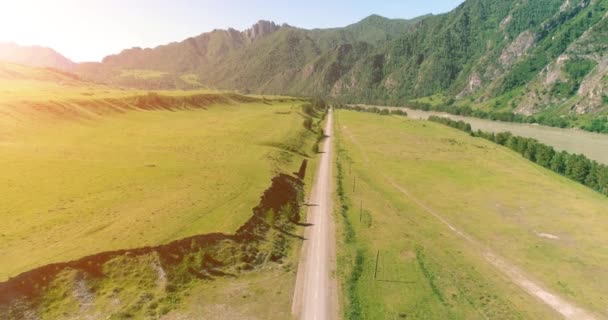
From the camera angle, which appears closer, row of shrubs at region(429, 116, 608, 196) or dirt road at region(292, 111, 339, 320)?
dirt road at region(292, 111, 339, 320)

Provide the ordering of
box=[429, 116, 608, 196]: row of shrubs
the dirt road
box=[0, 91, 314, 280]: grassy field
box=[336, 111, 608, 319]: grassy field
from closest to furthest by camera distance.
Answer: the dirt road → box=[336, 111, 608, 319]: grassy field → box=[0, 91, 314, 280]: grassy field → box=[429, 116, 608, 196]: row of shrubs

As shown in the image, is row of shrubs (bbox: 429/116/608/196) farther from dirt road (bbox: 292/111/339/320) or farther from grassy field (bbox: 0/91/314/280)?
grassy field (bbox: 0/91/314/280)

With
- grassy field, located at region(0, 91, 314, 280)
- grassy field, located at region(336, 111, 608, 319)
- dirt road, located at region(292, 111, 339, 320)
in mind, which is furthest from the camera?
grassy field, located at region(0, 91, 314, 280)

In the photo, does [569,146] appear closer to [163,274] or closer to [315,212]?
[315,212]

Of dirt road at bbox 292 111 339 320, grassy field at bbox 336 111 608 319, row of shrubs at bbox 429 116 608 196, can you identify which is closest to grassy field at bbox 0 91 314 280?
dirt road at bbox 292 111 339 320

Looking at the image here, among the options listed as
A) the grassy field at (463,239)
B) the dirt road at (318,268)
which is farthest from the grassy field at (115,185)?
the grassy field at (463,239)

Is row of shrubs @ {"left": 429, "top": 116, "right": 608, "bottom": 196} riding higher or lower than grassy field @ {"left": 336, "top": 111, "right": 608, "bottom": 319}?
higher

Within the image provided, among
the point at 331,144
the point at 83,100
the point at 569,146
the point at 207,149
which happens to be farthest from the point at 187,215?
the point at 569,146
